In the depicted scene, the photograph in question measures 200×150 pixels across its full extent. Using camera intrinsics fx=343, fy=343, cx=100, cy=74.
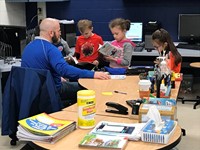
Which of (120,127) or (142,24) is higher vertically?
(142,24)

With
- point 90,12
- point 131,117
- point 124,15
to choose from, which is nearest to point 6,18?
point 90,12

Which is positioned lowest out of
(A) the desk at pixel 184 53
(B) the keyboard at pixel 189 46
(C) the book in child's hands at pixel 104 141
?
(C) the book in child's hands at pixel 104 141

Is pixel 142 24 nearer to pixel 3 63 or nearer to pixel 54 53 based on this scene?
pixel 3 63

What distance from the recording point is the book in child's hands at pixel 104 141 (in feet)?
5.47

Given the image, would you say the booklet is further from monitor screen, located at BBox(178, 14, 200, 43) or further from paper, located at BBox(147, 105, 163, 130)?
monitor screen, located at BBox(178, 14, 200, 43)

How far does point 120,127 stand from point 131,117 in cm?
23

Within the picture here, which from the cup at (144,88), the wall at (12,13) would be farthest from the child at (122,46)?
the wall at (12,13)

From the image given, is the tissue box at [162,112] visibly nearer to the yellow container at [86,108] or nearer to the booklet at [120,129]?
the booklet at [120,129]

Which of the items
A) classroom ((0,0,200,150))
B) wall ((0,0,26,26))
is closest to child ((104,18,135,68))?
classroom ((0,0,200,150))

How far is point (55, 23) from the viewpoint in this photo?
328 cm

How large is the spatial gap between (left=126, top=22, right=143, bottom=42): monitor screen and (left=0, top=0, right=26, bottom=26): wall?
191 cm

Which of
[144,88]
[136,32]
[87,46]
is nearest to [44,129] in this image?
[144,88]

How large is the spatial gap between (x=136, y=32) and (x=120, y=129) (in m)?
3.97

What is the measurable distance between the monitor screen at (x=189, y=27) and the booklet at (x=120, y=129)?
395 centimetres
